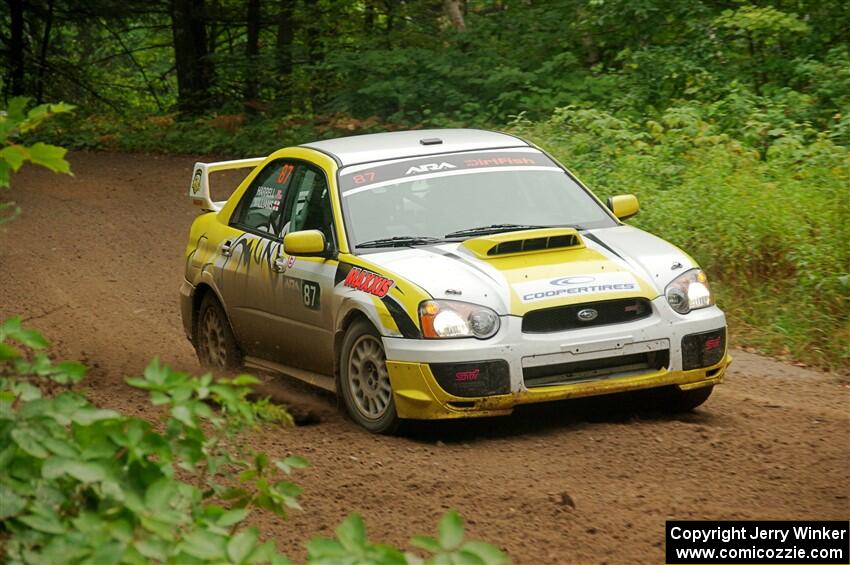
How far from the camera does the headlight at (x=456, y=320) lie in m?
7.09

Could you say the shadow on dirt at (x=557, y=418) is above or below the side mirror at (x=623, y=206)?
below

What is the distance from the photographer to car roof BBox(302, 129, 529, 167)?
8.67 m

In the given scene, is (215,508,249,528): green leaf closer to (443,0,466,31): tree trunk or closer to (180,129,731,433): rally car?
(180,129,731,433): rally car

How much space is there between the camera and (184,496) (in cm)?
379

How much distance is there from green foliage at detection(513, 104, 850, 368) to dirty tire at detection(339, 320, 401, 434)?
149 inches

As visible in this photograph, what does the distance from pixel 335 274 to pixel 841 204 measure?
5.09 m

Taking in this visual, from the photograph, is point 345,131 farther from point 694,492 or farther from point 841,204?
point 694,492

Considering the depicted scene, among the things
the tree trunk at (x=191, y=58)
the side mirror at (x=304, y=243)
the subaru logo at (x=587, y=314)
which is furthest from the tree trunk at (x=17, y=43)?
the subaru logo at (x=587, y=314)

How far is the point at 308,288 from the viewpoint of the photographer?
A: 8211mm

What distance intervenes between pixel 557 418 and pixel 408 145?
7.32 feet

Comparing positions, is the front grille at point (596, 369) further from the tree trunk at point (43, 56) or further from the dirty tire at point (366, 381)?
the tree trunk at point (43, 56)

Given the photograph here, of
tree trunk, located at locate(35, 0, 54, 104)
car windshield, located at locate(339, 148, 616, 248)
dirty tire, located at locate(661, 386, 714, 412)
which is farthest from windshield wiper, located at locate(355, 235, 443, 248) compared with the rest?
tree trunk, located at locate(35, 0, 54, 104)

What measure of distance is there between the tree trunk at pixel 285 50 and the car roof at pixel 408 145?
1704 centimetres

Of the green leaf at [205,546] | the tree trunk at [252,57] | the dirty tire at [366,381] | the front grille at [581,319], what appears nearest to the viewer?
the green leaf at [205,546]
